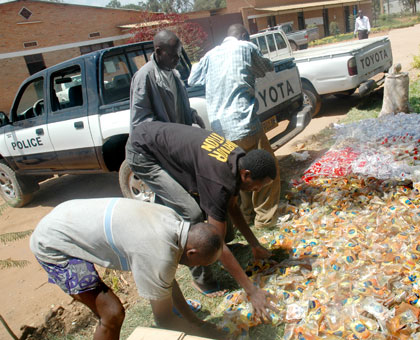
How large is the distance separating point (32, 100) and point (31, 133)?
790mm

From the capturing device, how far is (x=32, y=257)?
14.1 ft

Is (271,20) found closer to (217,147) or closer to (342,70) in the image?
(342,70)

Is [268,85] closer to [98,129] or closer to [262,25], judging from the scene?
[98,129]

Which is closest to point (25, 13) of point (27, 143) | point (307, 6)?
point (27, 143)

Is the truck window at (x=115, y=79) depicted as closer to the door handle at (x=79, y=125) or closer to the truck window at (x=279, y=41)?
the door handle at (x=79, y=125)

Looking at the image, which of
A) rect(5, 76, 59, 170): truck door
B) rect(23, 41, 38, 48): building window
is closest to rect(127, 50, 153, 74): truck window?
rect(5, 76, 59, 170): truck door

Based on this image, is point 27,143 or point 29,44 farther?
point 29,44

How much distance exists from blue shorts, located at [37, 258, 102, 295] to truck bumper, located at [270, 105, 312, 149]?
2.79 meters

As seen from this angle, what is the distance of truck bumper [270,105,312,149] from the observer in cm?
442

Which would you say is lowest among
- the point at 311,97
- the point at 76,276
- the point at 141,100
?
the point at 311,97

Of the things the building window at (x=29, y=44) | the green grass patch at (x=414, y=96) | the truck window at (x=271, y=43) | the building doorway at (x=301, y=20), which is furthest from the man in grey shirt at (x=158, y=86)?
the building doorway at (x=301, y=20)

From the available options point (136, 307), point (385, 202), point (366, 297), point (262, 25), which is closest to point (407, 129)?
point (385, 202)

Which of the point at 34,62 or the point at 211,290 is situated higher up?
the point at 34,62

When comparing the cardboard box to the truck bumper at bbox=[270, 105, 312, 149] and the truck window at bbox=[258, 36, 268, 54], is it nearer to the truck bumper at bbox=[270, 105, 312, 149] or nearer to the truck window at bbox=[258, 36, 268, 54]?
the truck bumper at bbox=[270, 105, 312, 149]
